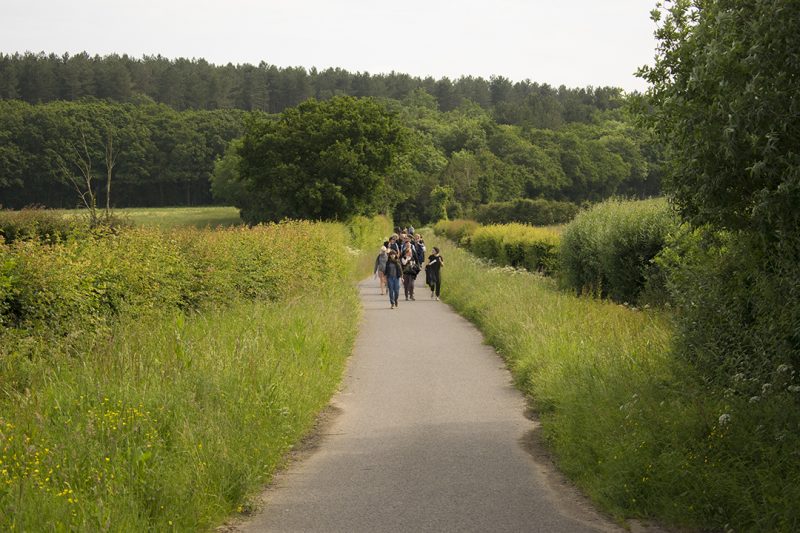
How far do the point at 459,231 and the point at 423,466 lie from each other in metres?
55.6

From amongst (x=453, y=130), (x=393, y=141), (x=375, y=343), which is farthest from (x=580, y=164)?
(x=375, y=343)

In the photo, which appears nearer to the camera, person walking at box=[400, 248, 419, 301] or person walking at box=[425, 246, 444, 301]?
person walking at box=[400, 248, 419, 301]

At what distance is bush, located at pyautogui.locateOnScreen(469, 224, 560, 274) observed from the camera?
30.2 meters

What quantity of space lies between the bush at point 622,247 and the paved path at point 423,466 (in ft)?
18.3

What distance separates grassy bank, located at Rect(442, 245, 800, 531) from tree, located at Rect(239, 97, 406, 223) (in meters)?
44.4

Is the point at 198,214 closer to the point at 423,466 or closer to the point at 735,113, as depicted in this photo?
the point at 423,466

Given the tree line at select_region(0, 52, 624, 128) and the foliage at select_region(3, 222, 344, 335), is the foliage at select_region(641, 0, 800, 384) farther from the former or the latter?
the tree line at select_region(0, 52, 624, 128)

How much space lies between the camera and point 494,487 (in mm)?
7410

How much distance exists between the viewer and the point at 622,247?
19.1 metres

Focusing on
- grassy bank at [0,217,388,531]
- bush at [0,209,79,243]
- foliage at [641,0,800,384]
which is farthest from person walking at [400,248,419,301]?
foliage at [641,0,800,384]

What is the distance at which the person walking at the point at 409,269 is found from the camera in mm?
26422

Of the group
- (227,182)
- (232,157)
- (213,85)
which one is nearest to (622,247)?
(232,157)

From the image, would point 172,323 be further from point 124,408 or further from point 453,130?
point 453,130

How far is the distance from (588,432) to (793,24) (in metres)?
4.12
